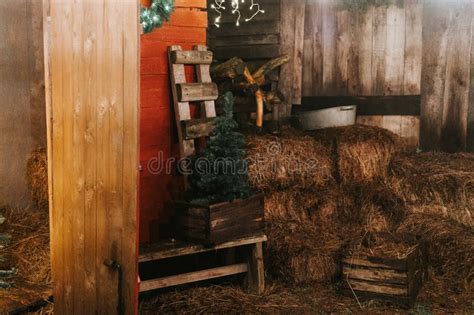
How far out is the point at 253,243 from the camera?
597 cm

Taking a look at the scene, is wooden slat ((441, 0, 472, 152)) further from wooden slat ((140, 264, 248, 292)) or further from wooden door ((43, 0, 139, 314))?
wooden door ((43, 0, 139, 314))

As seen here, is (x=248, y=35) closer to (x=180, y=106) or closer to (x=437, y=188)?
(x=180, y=106)

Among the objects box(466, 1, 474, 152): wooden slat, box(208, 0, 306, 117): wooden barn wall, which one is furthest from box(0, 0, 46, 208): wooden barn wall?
box(466, 1, 474, 152): wooden slat

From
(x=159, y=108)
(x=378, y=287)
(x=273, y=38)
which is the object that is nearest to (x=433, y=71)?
(x=273, y=38)

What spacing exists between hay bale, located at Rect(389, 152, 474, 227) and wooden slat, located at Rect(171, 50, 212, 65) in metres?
2.44

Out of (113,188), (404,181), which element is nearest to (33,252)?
(113,188)

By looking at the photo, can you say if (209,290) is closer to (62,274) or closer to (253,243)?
(253,243)

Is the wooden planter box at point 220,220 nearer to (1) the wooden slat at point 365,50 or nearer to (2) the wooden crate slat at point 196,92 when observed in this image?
(2) the wooden crate slat at point 196,92

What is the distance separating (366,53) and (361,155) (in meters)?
1.94

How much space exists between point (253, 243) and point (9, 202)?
2547mm

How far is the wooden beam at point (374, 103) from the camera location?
312 inches

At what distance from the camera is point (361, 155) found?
6645mm

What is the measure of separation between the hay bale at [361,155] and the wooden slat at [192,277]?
1.62 meters

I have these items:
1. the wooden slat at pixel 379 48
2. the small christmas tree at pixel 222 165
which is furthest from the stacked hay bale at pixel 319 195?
the wooden slat at pixel 379 48
